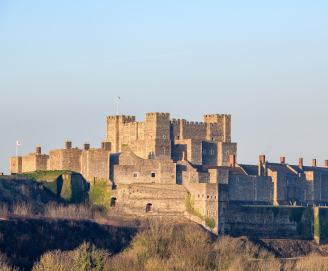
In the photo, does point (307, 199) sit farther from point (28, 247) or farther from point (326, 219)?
point (28, 247)

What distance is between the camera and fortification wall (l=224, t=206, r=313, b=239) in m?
87.4

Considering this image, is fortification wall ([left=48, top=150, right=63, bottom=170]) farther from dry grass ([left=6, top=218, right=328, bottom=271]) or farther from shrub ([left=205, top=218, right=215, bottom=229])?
shrub ([left=205, top=218, right=215, bottom=229])

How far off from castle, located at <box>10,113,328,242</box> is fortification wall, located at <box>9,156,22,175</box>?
0.11 m

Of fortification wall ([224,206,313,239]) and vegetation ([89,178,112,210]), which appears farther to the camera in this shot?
vegetation ([89,178,112,210])

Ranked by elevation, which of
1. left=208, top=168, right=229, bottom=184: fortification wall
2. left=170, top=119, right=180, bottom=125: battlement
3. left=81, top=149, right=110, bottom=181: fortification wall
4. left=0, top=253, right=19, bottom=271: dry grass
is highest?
left=170, top=119, right=180, bottom=125: battlement

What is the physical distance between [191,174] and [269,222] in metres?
9.05

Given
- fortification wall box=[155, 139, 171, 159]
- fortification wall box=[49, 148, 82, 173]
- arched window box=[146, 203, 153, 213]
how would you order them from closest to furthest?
arched window box=[146, 203, 153, 213], fortification wall box=[49, 148, 82, 173], fortification wall box=[155, 139, 171, 159]

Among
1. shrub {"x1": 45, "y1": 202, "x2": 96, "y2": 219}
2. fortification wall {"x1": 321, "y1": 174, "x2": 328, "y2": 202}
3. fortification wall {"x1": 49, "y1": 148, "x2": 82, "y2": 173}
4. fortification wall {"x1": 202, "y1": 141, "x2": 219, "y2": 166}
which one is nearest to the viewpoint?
shrub {"x1": 45, "y1": 202, "x2": 96, "y2": 219}

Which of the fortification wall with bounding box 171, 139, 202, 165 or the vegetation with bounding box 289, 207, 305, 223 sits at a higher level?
the fortification wall with bounding box 171, 139, 202, 165

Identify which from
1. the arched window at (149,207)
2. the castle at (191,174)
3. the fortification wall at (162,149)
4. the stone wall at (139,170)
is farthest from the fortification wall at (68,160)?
the arched window at (149,207)

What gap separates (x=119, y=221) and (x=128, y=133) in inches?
603

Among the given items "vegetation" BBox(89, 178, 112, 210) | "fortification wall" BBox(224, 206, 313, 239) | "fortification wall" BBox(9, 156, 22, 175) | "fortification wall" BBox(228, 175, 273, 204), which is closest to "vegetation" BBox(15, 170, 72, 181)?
"vegetation" BBox(89, 178, 112, 210)

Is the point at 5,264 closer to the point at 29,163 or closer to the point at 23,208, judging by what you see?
the point at 23,208

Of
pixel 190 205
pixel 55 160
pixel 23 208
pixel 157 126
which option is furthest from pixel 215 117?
pixel 23 208
